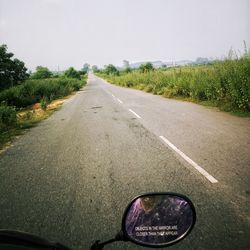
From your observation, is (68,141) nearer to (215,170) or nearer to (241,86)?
(215,170)

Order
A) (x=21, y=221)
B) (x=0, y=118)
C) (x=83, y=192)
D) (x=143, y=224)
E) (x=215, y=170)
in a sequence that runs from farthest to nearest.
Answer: (x=0, y=118)
(x=215, y=170)
(x=83, y=192)
(x=21, y=221)
(x=143, y=224)

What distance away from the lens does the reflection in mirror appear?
1.42 meters

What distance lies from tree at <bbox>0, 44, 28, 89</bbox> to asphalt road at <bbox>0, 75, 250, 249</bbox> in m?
48.6

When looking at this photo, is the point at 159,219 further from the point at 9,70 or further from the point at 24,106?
the point at 9,70

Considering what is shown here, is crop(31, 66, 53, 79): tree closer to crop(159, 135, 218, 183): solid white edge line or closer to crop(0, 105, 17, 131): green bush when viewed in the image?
crop(0, 105, 17, 131): green bush

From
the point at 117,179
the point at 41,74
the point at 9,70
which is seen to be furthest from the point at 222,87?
the point at 41,74

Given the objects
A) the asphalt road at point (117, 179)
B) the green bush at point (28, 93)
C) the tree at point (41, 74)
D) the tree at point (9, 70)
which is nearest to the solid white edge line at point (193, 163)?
the asphalt road at point (117, 179)

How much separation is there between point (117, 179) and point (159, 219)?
2961mm

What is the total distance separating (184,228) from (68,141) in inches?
243

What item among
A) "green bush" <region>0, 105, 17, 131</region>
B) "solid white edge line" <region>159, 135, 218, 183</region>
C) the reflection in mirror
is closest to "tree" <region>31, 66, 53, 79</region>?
"green bush" <region>0, 105, 17, 131</region>

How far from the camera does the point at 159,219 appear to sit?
1464 mm

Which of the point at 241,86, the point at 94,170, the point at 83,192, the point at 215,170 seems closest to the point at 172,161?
the point at 215,170

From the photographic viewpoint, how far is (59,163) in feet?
17.7

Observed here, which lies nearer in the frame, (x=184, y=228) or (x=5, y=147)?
(x=184, y=228)
